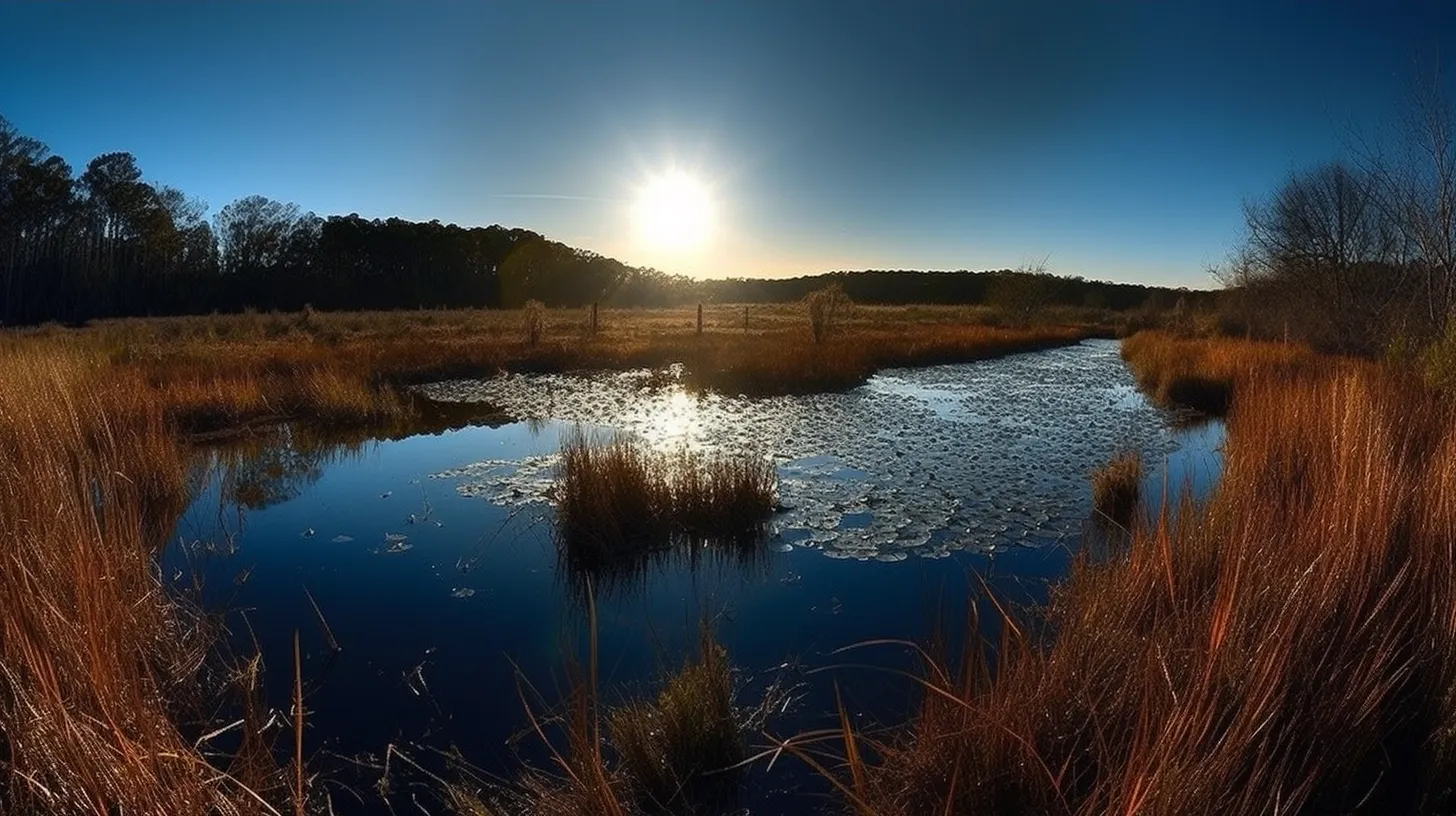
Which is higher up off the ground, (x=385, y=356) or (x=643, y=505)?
(x=385, y=356)

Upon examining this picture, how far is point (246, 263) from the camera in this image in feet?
162

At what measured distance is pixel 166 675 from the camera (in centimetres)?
364

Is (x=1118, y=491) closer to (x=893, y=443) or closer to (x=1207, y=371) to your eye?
(x=893, y=443)

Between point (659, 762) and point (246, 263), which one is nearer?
point (659, 762)

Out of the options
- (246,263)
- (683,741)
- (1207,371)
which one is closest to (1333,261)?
(1207,371)

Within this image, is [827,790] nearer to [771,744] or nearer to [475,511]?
[771,744]

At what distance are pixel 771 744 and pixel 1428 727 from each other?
2443 mm

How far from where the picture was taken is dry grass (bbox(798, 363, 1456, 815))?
2156mm

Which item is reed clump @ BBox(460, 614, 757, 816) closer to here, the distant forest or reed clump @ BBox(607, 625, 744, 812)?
reed clump @ BBox(607, 625, 744, 812)

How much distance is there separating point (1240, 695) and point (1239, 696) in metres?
0.01

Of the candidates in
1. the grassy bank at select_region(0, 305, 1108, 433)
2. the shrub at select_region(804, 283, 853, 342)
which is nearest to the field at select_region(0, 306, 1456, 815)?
the grassy bank at select_region(0, 305, 1108, 433)

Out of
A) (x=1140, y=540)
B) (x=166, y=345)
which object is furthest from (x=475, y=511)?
(x=166, y=345)

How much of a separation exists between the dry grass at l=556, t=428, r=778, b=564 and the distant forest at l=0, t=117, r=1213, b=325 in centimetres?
3119

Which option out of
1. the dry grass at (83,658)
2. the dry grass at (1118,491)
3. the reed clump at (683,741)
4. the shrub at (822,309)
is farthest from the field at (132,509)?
the dry grass at (1118,491)
